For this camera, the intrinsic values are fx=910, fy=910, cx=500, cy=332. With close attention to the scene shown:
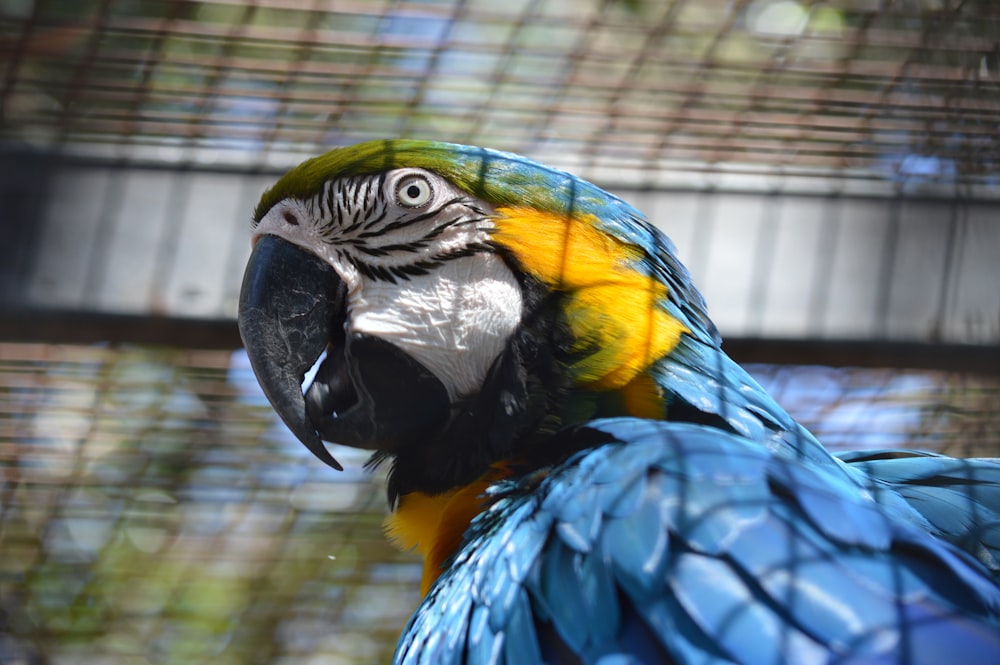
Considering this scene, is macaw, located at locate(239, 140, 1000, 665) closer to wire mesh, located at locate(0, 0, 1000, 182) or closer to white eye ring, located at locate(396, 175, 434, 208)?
white eye ring, located at locate(396, 175, 434, 208)

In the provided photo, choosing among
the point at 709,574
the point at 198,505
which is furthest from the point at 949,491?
the point at 198,505

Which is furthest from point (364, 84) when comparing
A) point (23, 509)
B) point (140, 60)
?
point (23, 509)

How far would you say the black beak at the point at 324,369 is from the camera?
1259 millimetres

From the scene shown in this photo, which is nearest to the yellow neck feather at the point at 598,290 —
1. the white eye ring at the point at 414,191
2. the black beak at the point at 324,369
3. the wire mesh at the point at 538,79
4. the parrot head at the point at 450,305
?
the parrot head at the point at 450,305

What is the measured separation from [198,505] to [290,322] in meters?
1.45

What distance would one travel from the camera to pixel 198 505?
8.23 ft

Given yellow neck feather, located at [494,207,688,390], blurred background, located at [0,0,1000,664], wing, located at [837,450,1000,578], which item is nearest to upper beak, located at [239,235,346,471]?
yellow neck feather, located at [494,207,688,390]

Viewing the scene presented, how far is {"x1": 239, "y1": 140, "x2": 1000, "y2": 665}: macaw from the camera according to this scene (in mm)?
859

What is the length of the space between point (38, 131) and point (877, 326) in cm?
170

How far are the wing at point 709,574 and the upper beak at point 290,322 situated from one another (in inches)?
15.0

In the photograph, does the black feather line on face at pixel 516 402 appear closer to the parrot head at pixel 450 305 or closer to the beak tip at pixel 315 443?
the parrot head at pixel 450 305

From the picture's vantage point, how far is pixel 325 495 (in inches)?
97.3

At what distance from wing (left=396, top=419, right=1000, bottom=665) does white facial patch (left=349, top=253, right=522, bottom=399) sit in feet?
0.86

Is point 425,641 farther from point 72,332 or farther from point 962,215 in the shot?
point 962,215
